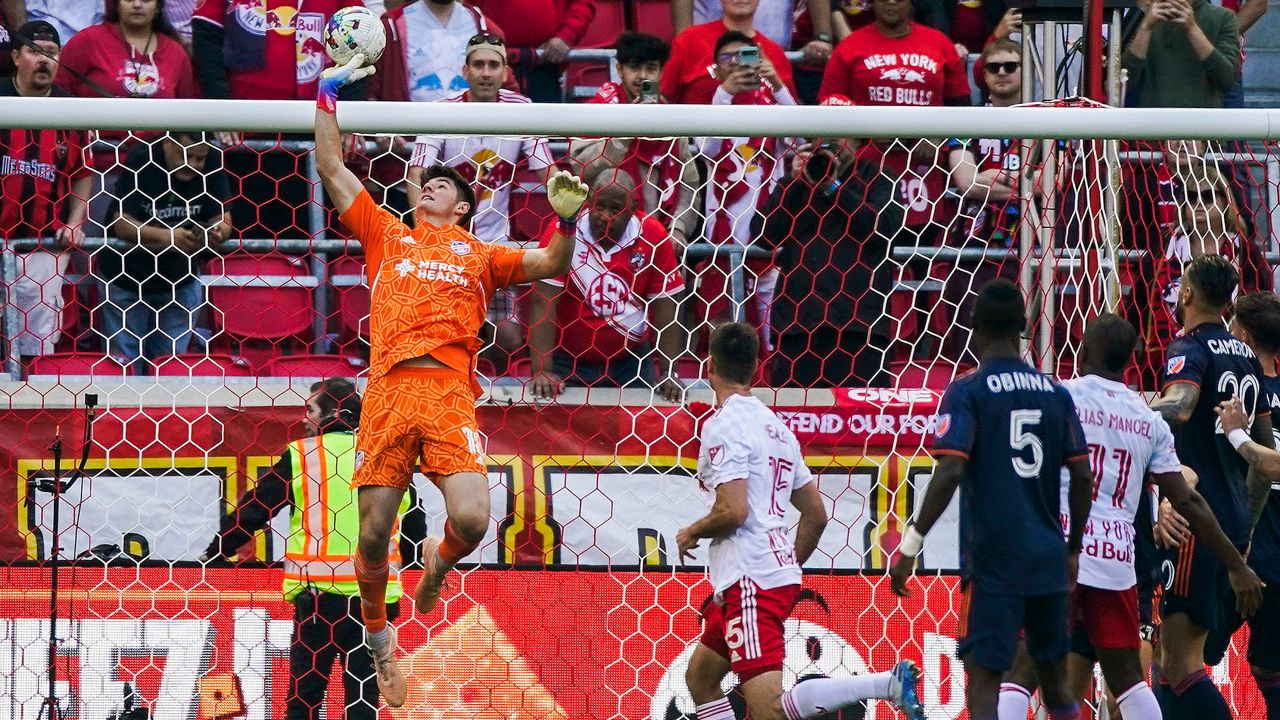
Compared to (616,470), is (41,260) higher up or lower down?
higher up

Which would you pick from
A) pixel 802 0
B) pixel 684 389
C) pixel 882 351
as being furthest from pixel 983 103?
pixel 684 389

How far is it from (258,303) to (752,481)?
2.80 metres

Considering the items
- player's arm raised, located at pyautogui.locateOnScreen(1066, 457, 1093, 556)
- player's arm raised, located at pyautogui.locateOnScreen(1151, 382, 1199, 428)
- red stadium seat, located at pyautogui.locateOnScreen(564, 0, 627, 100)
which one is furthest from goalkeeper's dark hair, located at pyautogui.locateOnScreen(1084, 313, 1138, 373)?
red stadium seat, located at pyautogui.locateOnScreen(564, 0, 627, 100)

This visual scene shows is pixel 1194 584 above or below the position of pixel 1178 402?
below

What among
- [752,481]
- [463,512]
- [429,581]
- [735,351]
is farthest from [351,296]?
[752,481]

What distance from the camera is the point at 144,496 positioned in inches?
289

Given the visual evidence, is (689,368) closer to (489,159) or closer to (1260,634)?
(489,159)

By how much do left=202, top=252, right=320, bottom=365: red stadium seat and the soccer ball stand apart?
5.81 feet

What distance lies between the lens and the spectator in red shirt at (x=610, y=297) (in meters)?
7.56

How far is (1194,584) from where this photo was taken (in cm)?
623

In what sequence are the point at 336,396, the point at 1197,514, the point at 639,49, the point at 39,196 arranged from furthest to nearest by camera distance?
the point at 639,49
the point at 39,196
the point at 336,396
the point at 1197,514

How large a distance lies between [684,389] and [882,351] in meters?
1.08

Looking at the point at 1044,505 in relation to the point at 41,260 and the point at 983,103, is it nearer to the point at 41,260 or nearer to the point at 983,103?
the point at 983,103

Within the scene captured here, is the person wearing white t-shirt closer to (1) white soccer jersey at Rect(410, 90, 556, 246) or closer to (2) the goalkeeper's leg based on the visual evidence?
(1) white soccer jersey at Rect(410, 90, 556, 246)
